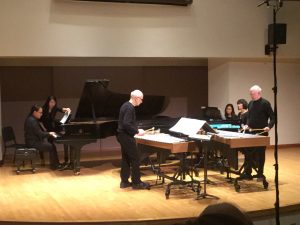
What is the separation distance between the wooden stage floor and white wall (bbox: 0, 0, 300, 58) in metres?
2.42

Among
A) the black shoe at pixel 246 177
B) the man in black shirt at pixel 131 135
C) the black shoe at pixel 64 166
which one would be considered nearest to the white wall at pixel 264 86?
the black shoe at pixel 246 177

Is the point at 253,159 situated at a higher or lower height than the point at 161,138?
lower

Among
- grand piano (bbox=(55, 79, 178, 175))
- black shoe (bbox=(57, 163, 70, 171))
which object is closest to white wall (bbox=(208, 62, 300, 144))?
grand piano (bbox=(55, 79, 178, 175))

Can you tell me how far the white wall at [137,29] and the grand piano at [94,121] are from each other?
1.07m

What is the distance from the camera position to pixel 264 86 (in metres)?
10.8

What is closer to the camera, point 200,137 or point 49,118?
point 200,137

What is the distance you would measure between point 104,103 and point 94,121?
0.43 metres

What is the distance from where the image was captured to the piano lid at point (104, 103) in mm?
7883

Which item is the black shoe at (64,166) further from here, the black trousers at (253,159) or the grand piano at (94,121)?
the black trousers at (253,159)

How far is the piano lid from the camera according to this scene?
7883 mm

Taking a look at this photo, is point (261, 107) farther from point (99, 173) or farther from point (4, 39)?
point (4, 39)

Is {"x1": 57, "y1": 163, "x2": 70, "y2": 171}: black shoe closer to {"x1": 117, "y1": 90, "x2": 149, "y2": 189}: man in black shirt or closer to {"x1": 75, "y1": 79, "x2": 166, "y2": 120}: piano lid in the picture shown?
{"x1": 75, "y1": 79, "x2": 166, "y2": 120}: piano lid

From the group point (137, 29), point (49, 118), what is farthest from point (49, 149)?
point (137, 29)

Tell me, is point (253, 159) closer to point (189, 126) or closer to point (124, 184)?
point (189, 126)
